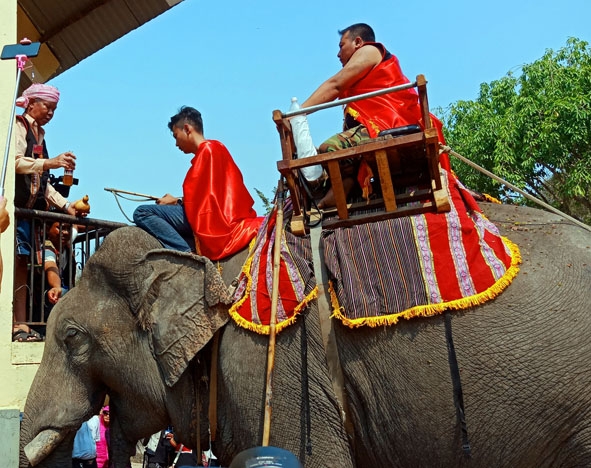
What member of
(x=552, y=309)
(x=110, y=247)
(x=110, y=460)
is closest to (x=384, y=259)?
(x=552, y=309)

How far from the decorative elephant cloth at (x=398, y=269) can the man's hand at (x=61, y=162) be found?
9.29 feet

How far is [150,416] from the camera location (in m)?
4.88

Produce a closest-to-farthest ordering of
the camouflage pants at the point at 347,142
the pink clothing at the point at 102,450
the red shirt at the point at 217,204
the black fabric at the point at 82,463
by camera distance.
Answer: the camouflage pants at the point at 347,142 → the red shirt at the point at 217,204 → the black fabric at the point at 82,463 → the pink clothing at the point at 102,450

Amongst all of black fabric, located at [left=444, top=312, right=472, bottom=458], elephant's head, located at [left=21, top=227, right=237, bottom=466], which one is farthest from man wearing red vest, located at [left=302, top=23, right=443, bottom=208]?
black fabric, located at [left=444, top=312, right=472, bottom=458]

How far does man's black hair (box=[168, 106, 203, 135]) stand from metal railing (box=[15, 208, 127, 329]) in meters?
1.88

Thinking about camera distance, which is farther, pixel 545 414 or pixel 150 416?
pixel 150 416

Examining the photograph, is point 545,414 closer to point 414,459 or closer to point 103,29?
point 414,459

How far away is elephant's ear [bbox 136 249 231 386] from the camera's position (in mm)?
4504

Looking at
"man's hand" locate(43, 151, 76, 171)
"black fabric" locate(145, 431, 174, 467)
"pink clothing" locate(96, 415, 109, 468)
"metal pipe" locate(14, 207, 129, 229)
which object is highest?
"man's hand" locate(43, 151, 76, 171)

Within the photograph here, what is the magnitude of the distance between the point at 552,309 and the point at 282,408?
4.82 feet

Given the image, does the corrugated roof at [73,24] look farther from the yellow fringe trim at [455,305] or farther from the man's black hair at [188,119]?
the yellow fringe trim at [455,305]

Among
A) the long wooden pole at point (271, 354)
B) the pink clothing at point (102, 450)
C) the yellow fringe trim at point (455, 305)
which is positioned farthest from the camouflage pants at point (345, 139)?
the pink clothing at point (102, 450)

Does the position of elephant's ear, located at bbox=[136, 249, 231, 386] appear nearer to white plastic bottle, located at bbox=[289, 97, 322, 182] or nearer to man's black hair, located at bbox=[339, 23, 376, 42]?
white plastic bottle, located at bbox=[289, 97, 322, 182]

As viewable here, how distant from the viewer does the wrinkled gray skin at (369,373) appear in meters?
3.73
